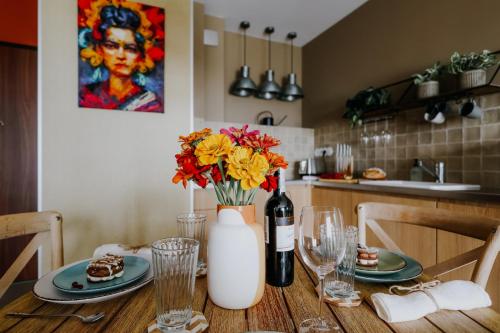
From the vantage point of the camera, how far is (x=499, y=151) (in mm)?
1818

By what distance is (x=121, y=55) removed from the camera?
6.69 ft

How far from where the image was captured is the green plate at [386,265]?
0.72 m

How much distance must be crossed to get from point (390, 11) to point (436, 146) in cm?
138

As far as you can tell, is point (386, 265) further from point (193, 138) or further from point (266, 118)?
point (266, 118)

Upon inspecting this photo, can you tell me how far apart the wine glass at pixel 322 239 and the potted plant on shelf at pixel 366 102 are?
88.5 inches

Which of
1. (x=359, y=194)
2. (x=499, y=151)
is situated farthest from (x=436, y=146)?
(x=359, y=194)

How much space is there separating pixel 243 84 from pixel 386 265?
2838mm

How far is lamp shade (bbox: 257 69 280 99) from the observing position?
11.3 feet

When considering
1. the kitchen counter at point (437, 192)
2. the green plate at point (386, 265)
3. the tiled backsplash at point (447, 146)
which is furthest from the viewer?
the tiled backsplash at point (447, 146)

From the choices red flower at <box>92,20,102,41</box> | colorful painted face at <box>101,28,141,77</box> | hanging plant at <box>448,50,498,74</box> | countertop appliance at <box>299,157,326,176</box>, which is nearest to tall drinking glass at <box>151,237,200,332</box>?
colorful painted face at <box>101,28,141,77</box>

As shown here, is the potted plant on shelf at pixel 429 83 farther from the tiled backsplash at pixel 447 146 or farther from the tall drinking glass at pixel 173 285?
the tall drinking glass at pixel 173 285

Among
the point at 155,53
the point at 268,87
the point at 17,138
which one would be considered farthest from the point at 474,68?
the point at 17,138

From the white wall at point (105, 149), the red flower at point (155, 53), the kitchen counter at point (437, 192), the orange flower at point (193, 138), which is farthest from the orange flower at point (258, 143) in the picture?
the red flower at point (155, 53)

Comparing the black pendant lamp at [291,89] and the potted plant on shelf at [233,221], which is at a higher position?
the black pendant lamp at [291,89]
